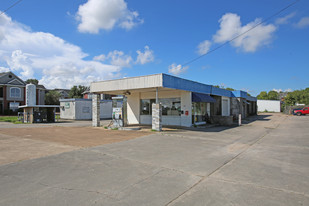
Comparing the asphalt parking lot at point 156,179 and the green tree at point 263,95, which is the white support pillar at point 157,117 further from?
the green tree at point 263,95

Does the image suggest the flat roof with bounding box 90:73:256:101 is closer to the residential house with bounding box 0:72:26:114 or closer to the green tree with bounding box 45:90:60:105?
the residential house with bounding box 0:72:26:114

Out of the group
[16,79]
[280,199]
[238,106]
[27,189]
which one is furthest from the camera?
[16,79]

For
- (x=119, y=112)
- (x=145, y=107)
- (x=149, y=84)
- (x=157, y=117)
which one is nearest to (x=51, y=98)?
(x=145, y=107)

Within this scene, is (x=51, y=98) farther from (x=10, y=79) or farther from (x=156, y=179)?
(x=156, y=179)

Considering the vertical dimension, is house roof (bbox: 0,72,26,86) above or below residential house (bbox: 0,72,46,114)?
above

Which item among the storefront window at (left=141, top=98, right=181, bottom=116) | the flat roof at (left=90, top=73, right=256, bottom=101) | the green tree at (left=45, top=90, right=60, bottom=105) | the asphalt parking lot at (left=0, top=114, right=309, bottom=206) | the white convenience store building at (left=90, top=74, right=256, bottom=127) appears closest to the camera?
the asphalt parking lot at (left=0, top=114, right=309, bottom=206)

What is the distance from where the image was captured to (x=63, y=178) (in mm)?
4840

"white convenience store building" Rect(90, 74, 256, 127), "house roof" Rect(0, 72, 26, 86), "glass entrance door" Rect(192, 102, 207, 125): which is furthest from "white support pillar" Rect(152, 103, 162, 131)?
"house roof" Rect(0, 72, 26, 86)

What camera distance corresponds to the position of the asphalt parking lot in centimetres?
376

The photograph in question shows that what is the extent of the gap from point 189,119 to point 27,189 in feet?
47.9

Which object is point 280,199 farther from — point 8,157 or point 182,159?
point 8,157

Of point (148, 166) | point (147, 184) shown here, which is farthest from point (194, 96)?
point (147, 184)

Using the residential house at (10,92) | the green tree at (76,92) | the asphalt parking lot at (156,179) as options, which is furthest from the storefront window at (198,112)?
the green tree at (76,92)

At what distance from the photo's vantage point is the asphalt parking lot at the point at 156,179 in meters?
3.76
